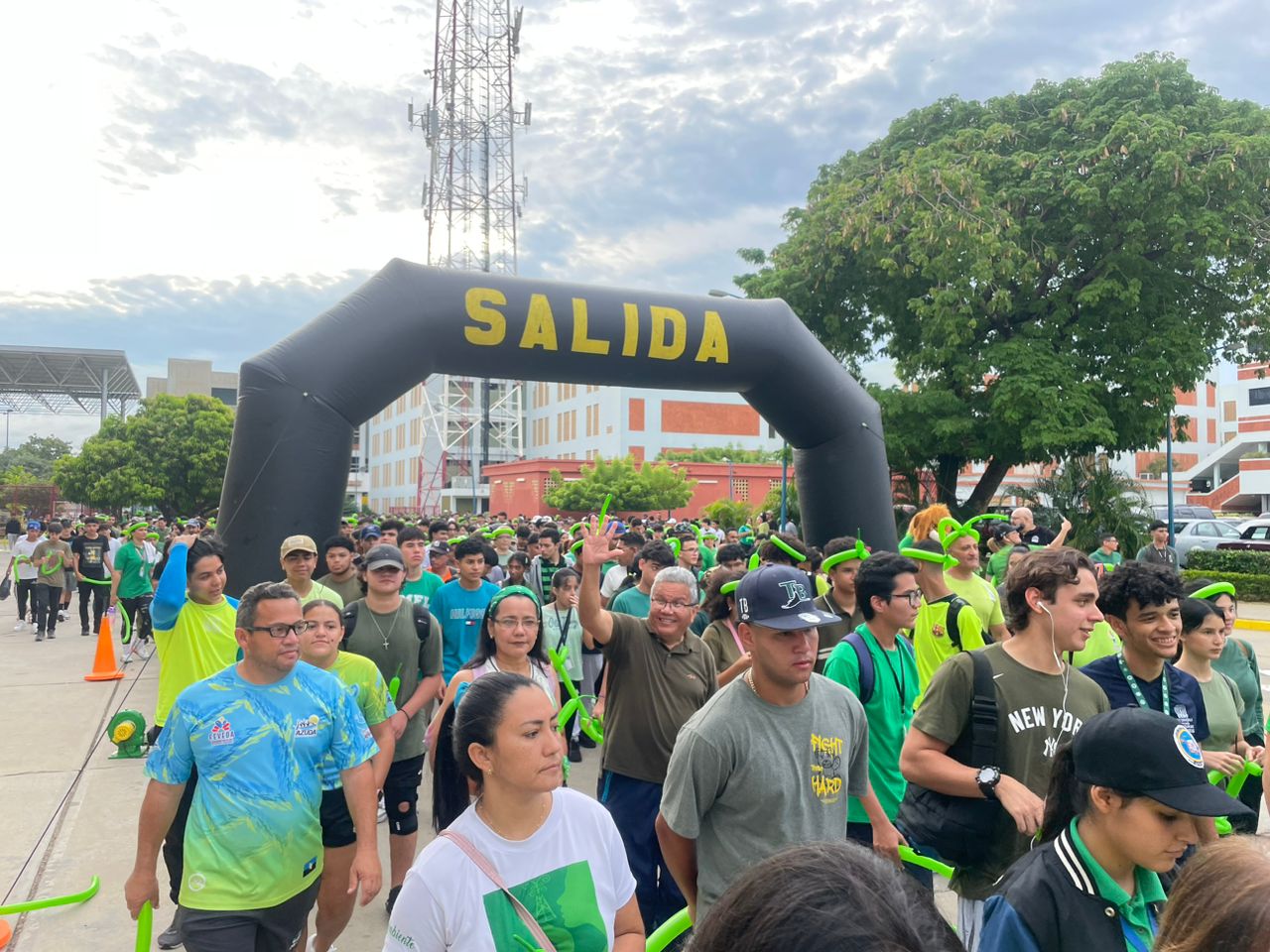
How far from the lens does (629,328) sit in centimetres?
903

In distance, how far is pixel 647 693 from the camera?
3959 mm

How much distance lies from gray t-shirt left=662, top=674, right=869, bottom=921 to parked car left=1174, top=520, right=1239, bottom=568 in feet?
78.9

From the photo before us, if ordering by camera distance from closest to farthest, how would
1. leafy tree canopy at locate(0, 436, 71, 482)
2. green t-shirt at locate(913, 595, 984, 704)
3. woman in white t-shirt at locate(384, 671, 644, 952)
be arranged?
1. woman in white t-shirt at locate(384, 671, 644, 952)
2. green t-shirt at locate(913, 595, 984, 704)
3. leafy tree canopy at locate(0, 436, 71, 482)

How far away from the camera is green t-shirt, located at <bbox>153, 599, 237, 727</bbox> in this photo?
4.33 m

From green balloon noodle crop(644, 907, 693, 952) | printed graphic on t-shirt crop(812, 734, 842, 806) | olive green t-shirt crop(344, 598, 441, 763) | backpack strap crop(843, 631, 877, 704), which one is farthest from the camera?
olive green t-shirt crop(344, 598, 441, 763)

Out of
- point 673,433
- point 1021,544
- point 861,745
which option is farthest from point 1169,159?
point 673,433

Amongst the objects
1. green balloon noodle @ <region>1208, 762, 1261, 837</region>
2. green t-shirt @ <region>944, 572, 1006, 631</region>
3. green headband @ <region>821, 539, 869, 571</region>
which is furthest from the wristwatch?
green t-shirt @ <region>944, 572, 1006, 631</region>

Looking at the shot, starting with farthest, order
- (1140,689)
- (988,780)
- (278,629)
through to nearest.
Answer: (1140,689)
(278,629)
(988,780)

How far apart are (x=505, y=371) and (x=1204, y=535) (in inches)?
890

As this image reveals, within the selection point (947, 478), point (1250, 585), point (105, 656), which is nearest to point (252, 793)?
point (105, 656)

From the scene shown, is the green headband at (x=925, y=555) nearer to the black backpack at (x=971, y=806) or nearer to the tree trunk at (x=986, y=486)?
the black backpack at (x=971, y=806)

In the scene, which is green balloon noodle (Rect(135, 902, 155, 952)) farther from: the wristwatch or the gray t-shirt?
the wristwatch

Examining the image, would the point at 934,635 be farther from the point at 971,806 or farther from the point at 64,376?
the point at 64,376

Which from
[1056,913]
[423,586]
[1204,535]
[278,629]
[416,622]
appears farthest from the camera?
[1204,535]
